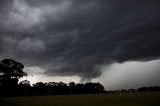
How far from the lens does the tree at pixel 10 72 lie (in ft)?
429

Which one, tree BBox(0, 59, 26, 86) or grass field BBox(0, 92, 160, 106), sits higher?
tree BBox(0, 59, 26, 86)

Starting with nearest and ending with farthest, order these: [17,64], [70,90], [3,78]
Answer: [3,78] < [17,64] < [70,90]

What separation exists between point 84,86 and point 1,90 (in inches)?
3524

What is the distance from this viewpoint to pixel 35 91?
14750 cm

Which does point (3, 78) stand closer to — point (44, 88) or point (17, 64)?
point (17, 64)

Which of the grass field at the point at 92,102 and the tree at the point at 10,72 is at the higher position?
the tree at the point at 10,72

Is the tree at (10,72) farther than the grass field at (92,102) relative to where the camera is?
Yes

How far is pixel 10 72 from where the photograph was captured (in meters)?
136

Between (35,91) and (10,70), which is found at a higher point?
(10,70)

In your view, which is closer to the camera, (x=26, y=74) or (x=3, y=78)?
(x=3, y=78)

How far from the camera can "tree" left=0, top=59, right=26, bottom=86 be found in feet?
429

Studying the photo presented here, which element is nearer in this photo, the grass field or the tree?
the grass field

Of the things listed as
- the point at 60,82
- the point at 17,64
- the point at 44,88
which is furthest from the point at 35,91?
the point at 60,82

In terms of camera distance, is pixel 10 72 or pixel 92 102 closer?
pixel 92 102
